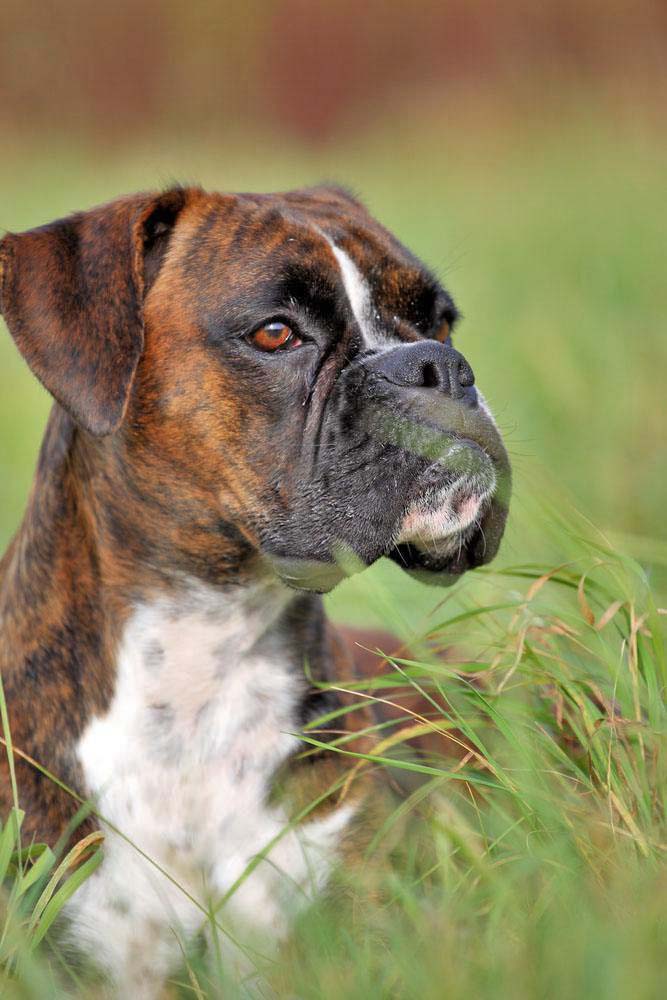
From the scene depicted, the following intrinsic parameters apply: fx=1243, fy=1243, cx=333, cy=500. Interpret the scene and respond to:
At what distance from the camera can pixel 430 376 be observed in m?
2.84

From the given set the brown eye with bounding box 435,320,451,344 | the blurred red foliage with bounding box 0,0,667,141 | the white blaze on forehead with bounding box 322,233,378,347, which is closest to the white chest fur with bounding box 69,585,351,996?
the white blaze on forehead with bounding box 322,233,378,347

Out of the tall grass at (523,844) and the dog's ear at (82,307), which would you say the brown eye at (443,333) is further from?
the dog's ear at (82,307)

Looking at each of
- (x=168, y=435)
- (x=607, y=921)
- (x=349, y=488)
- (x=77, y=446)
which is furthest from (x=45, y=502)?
(x=607, y=921)

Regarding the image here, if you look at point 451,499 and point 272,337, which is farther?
point 272,337

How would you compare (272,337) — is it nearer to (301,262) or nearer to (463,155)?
(301,262)

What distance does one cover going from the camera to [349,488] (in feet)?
9.09

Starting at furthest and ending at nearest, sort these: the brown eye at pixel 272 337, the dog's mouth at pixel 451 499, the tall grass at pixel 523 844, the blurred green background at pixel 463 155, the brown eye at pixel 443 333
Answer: the blurred green background at pixel 463 155
the brown eye at pixel 443 333
the brown eye at pixel 272 337
the dog's mouth at pixel 451 499
the tall grass at pixel 523 844

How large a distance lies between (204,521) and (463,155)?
1088 cm

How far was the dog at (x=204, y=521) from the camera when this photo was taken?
2785mm

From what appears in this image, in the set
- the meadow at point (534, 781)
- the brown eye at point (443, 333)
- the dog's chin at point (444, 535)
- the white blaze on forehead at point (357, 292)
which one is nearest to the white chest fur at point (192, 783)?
the meadow at point (534, 781)

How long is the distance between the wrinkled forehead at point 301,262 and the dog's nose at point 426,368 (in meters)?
0.22

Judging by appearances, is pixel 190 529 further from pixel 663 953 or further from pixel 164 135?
pixel 164 135

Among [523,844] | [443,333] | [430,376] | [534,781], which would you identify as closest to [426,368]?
[430,376]

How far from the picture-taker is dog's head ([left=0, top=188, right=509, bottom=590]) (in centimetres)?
277
